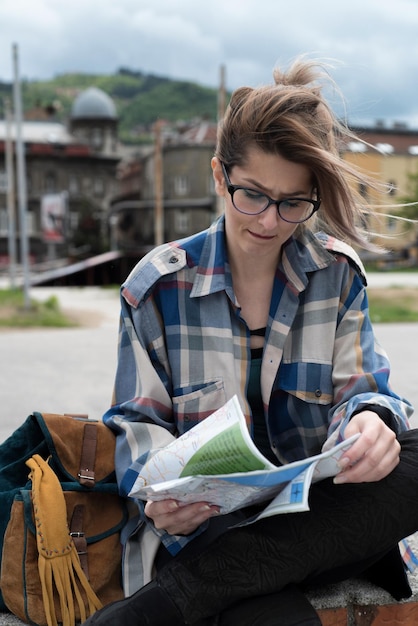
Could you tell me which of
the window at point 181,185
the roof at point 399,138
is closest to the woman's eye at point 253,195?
the window at point 181,185

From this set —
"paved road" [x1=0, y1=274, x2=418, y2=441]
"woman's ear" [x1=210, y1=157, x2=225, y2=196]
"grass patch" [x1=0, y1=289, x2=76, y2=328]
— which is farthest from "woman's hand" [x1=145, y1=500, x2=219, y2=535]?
"grass patch" [x1=0, y1=289, x2=76, y2=328]

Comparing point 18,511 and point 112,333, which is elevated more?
point 18,511

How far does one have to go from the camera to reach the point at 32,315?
496 inches

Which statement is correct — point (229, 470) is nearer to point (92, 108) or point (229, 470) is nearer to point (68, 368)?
point (68, 368)

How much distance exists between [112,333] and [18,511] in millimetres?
8189

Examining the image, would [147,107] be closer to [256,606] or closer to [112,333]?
[112,333]

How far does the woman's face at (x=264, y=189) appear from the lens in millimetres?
1739

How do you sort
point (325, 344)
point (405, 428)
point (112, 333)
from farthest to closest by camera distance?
1. point (112, 333)
2. point (325, 344)
3. point (405, 428)

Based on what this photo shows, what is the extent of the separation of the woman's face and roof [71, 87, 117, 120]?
55.1 metres

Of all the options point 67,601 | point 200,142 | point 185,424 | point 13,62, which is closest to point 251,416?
point 185,424

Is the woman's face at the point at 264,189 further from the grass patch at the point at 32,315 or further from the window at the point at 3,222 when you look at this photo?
the window at the point at 3,222

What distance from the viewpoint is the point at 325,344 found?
192 centimetres

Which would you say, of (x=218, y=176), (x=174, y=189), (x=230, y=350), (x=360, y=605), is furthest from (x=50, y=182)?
(x=360, y=605)

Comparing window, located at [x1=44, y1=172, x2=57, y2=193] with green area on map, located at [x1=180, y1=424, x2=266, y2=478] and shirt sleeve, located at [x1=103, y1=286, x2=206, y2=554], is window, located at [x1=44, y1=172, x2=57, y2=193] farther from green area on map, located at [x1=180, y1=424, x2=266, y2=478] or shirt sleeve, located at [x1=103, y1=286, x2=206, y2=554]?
green area on map, located at [x1=180, y1=424, x2=266, y2=478]
